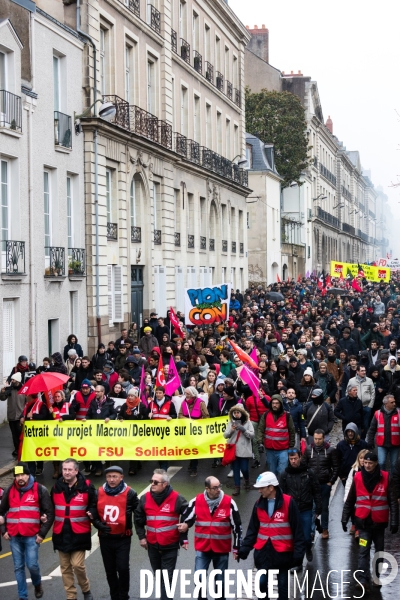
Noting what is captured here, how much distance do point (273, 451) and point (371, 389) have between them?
301cm

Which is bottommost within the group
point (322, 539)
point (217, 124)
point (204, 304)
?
point (322, 539)

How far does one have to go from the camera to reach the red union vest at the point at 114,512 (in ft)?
30.4

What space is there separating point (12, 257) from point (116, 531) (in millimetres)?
12626

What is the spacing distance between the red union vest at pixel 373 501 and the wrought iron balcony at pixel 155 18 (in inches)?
972

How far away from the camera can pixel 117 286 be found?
93.0ft

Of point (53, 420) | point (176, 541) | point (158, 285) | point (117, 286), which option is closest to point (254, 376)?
point (53, 420)

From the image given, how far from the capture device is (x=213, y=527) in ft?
29.9

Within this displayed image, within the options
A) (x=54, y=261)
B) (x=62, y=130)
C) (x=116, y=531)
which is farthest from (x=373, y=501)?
(x=62, y=130)

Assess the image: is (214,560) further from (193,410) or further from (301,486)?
(193,410)

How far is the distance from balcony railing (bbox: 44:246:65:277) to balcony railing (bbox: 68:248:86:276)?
667 millimetres

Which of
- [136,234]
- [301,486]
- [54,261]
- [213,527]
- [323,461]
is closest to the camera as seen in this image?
[213,527]

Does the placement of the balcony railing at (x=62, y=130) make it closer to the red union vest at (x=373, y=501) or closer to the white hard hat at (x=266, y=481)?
the red union vest at (x=373, y=501)

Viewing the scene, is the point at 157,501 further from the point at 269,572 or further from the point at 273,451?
the point at 273,451

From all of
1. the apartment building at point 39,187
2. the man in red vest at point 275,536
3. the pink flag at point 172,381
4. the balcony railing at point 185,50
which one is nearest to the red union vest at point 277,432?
the pink flag at point 172,381
